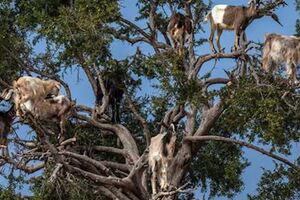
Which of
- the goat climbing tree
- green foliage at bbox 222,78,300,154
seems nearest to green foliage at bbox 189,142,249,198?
the goat climbing tree

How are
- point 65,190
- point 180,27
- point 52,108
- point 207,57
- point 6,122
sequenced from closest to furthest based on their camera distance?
point 52,108
point 6,122
point 65,190
point 180,27
point 207,57

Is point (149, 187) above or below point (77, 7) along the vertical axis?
below

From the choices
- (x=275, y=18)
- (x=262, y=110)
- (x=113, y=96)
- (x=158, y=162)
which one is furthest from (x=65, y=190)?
(x=275, y=18)

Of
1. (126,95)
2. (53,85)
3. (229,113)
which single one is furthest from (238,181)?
(53,85)

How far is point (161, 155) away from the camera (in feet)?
44.4

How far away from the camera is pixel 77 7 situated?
14.7 metres

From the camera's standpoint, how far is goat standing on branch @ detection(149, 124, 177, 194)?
13.4 metres

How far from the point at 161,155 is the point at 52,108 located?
2.27m

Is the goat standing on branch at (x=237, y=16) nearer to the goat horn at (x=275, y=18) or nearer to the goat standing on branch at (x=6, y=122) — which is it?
the goat horn at (x=275, y=18)

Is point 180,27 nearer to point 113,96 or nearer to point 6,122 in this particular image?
point 113,96

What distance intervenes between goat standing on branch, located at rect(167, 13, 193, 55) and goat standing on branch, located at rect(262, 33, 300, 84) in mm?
1951

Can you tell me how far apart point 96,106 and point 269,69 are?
387cm

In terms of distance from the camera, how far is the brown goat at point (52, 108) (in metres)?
12.1

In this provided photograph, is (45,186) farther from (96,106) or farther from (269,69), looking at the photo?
(269,69)
